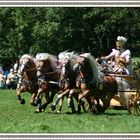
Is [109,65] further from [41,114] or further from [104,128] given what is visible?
[104,128]

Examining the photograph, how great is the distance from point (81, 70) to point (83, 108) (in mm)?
1140

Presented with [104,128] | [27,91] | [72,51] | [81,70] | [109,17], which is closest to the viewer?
[104,128]

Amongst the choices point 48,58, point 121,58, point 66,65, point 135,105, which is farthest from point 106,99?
point 48,58

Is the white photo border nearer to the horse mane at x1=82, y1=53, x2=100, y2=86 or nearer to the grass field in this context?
the grass field

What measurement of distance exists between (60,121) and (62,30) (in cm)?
177

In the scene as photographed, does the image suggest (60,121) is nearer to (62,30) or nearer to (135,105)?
(62,30)

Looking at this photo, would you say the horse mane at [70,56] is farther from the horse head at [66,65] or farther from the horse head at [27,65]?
the horse head at [27,65]

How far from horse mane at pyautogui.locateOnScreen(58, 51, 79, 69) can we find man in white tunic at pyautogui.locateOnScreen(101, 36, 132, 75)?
0.71 metres

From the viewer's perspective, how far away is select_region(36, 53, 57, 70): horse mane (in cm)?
1505

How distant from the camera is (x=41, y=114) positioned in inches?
603

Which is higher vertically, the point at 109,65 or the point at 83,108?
the point at 109,65

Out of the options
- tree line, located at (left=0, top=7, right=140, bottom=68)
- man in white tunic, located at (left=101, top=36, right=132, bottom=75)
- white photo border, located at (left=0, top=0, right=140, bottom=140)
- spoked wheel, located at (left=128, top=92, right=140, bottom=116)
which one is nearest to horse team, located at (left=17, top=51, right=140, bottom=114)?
spoked wheel, located at (left=128, top=92, right=140, bottom=116)

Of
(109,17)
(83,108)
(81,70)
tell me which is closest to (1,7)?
(109,17)

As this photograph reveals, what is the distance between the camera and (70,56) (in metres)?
15.3
